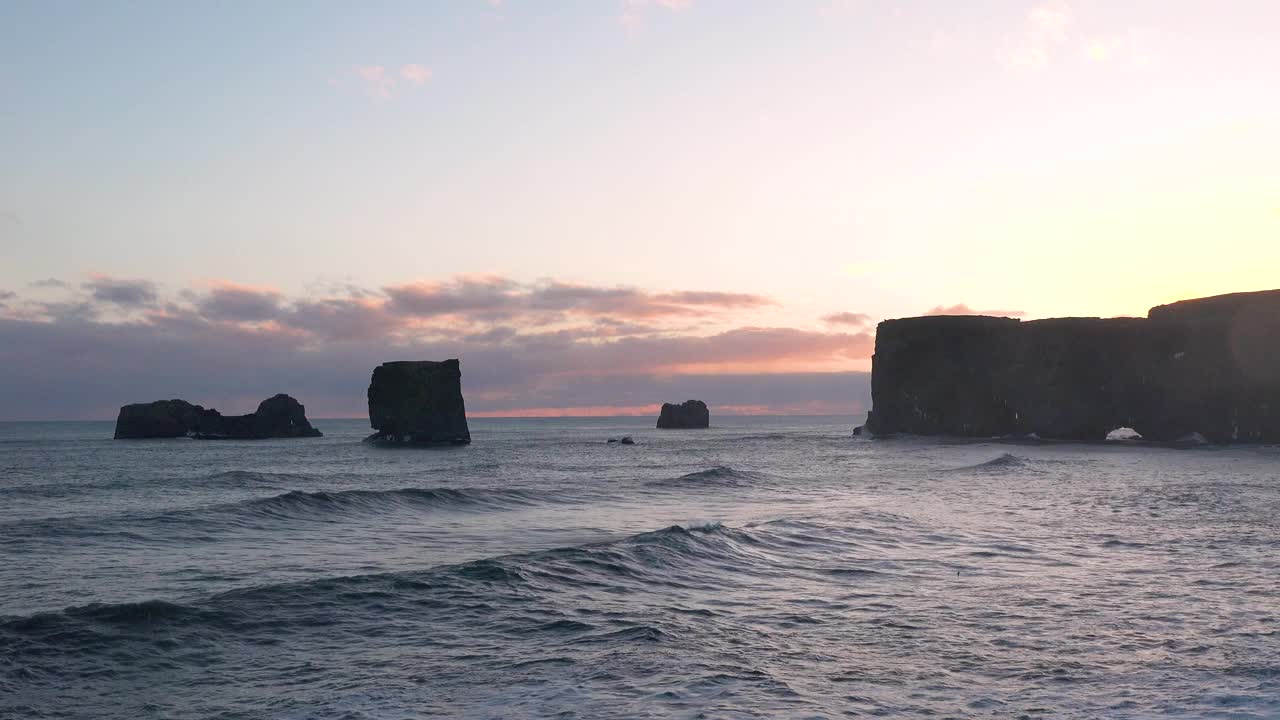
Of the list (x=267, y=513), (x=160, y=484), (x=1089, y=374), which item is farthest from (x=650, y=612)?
(x=1089, y=374)

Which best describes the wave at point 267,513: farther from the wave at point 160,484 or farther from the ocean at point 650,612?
the wave at point 160,484

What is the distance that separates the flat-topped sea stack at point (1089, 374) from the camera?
8519cm

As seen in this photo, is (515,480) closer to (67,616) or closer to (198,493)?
(198,493)

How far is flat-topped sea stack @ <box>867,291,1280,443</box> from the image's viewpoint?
85.2 metres

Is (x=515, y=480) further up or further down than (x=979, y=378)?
further down

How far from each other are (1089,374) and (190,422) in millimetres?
125222

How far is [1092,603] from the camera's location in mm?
14273

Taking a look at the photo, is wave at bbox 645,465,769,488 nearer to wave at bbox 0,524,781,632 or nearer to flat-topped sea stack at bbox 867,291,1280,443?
wave at bbox 0,524,781,632

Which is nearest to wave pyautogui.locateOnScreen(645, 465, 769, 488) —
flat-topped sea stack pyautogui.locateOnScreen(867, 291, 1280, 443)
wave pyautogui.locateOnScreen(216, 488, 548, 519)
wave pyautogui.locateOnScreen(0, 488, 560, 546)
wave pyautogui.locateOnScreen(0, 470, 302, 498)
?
wave pyautogui.locateOnScreen(0, 488, 560, 546)

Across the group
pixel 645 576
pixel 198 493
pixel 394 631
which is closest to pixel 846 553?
pixel 645 576

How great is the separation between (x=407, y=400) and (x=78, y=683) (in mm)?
97356

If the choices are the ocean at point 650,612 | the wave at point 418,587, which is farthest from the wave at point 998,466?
the wave at point 418,587

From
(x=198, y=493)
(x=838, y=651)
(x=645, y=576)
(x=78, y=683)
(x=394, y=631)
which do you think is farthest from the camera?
(x=198, y=493)

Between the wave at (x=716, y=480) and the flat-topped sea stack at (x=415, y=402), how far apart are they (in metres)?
62.5
